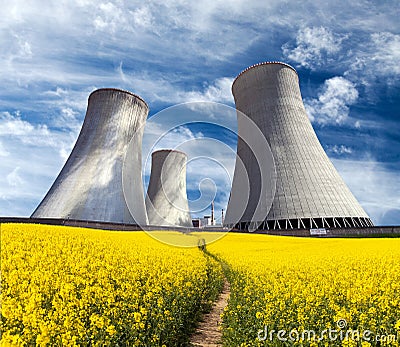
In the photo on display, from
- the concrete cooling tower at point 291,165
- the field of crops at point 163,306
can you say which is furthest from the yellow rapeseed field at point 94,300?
the concrete cooling tower at point 291,165

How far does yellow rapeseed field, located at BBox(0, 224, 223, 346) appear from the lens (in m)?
3.07

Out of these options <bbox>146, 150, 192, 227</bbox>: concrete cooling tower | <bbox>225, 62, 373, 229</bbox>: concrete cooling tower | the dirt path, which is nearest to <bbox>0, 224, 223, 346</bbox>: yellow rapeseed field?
the dirt path

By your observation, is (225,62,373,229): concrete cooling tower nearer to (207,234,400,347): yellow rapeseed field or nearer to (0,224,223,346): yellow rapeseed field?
(207,234,400,347): yellow rapeseed field

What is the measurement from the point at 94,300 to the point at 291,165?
78.5 ft

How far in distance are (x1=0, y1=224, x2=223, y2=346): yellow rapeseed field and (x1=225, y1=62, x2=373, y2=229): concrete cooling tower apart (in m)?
19.2

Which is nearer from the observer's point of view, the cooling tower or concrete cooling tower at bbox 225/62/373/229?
the cooling tower

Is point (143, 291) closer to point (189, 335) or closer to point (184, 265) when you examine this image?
point (189, 335)

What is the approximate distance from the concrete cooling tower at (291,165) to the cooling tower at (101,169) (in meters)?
9.98

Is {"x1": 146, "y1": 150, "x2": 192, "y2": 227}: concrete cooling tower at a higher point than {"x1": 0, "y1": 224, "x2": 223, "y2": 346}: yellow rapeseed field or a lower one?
higher

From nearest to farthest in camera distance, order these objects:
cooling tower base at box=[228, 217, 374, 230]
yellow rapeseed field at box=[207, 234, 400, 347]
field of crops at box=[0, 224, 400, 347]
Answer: field of crops at box=[0, 224, 400, 347]
yellow rapeseed field at box=[207, 234, 400, 347]
cooling tower base at box=[228, 217, 374, 230]

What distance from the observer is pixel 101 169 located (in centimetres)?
2495

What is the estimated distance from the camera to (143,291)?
5383 millimetres

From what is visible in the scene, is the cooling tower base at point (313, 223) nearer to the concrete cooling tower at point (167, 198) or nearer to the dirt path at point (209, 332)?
the concrete cooling tower at point (167, 198)

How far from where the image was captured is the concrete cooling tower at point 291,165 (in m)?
25.7
